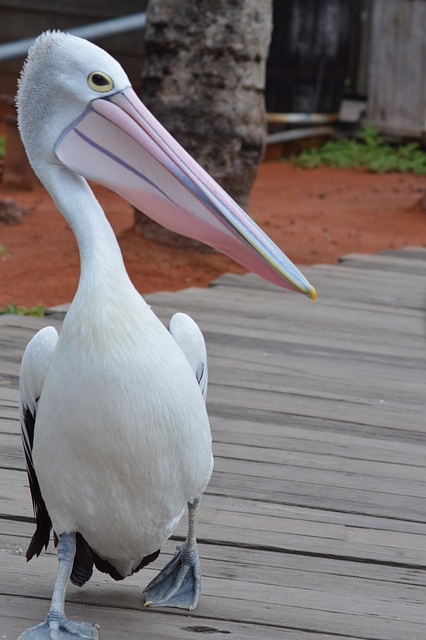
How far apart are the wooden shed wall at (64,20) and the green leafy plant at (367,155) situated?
2422 millimetres

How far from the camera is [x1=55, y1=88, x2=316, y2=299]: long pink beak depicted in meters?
2.17

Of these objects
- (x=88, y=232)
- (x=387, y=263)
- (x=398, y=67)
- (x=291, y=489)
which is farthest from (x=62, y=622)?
(x=398, y=67)

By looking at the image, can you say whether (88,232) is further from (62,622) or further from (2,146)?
(2,146)

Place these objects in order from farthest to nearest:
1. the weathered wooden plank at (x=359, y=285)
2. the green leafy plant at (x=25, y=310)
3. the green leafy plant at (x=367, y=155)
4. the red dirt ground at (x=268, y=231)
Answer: the green leafy plant at (x=367, y=155) → the red dirt ground at (x=268, y=231) → the weathered wooden plank at (x=359, y=285) → the green leafy plant at (x=25, y=310)

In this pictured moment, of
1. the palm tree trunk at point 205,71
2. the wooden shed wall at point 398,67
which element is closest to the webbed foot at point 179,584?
the palm tree trunk at point 205,71

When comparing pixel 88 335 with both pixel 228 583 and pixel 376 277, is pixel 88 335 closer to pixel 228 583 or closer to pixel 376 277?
pixel 228 583

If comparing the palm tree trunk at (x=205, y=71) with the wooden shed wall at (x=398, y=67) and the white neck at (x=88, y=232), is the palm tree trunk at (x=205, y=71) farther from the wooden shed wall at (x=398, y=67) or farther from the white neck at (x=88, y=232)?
the wooden shed wall at (x=398, y=67)

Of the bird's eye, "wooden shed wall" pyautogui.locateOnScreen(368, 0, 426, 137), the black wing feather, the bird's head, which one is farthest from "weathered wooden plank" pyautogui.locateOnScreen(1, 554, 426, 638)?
"wooden shed wall" pyautogui.locateOnScreen(368, 0, 426, 137)

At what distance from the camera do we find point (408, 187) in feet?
35.1

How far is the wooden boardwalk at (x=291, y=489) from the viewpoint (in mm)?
2307

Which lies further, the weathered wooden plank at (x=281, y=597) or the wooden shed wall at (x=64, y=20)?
the wooden shed wall at (x=64, y=20)

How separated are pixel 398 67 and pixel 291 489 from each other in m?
9.48

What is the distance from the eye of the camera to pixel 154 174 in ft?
7.28

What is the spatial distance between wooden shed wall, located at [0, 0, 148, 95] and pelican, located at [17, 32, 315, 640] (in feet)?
35.0
